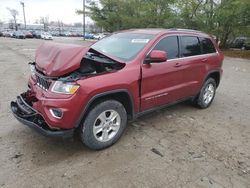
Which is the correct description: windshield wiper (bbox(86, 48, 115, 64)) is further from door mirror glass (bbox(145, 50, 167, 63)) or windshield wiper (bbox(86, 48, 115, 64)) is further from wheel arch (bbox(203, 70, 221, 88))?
wheel arch (bbox(203, 70, 221, 88))

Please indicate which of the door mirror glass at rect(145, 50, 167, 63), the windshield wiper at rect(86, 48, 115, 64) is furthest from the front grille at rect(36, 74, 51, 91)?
the door mirror glass at rect(145, 50, 167, 63)

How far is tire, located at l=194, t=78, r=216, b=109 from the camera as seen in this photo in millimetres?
5248

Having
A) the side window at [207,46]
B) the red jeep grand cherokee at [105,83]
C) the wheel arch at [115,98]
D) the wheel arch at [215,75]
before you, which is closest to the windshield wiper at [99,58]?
the red jeep grand cherokee at [105,83]

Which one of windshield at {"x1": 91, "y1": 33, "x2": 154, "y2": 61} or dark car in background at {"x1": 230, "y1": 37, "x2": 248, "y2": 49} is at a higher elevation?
windshield at {"x1": 91, "y1": 33, "x2": 154, "y2": 61}

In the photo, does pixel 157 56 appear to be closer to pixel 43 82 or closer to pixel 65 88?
pixel 65 88

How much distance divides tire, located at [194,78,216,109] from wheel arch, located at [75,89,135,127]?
7.14 feet

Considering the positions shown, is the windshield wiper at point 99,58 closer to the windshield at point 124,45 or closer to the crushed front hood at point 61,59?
the windshield at point 124,45

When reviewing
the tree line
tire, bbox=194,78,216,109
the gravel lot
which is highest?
the tree line

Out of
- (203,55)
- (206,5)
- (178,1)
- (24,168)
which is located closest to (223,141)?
(203,55)

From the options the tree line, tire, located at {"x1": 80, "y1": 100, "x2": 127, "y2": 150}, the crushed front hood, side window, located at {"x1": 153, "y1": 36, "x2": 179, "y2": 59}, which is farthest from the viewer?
the tree line

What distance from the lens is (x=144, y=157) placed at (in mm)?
3303

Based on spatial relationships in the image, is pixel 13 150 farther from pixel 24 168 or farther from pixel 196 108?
pixel 196 108

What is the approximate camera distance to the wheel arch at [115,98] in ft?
10.1

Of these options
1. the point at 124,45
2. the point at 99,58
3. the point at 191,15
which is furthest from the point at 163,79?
the point at 191,15
